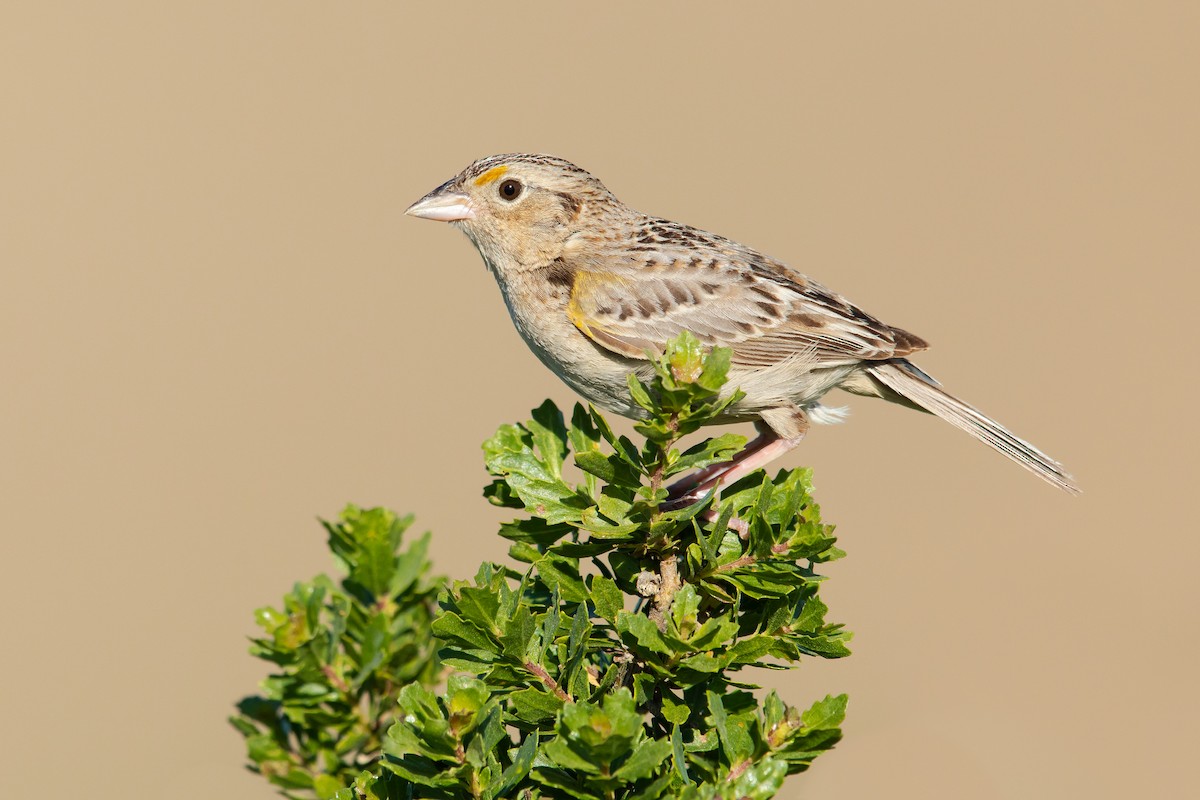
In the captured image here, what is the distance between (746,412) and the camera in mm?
Result: 4477

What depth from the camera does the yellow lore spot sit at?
15.8ft

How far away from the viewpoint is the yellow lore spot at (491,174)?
4.82 metres

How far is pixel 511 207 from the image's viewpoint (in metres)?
4.89

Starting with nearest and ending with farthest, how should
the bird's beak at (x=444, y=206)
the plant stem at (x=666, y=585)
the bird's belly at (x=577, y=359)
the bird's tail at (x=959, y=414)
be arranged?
the plant stem at (x=666, y=585) → the bird's belly at (x=577, y=359) → the bird's tail at (x=959, y=414) → the bird's beak at (x=444, y=206)

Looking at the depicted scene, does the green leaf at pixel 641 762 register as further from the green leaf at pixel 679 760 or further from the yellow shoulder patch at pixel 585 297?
the yellow shoulder patch at pixel 585 297

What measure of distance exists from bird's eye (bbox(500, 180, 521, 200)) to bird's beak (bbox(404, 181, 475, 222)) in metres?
0.15

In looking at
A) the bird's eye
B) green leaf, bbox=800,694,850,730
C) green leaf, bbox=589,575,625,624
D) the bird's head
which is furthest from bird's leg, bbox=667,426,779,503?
green leaf, bbox=800,694,850,730

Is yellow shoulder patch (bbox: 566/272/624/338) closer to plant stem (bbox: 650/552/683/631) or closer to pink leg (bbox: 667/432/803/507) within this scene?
pink leg (bbox: 667/432/803/507)

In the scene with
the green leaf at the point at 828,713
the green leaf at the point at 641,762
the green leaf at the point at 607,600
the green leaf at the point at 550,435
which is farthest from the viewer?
the green leaf at the point at 550,435

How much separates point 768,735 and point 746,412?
229 centimetres

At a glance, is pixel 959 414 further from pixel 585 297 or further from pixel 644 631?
pixel 644 631

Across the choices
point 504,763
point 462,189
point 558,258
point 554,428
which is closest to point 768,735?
point 504,763

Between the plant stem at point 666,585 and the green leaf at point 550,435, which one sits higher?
the green leaf at point 550,435

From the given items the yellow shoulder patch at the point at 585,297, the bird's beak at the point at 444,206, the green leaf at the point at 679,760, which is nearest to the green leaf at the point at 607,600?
Result: the green leaf at the point at 679,760
